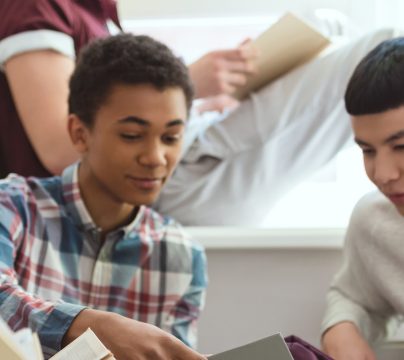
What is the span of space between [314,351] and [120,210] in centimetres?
40

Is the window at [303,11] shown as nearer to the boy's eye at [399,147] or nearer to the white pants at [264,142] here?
the white pants at [264,142]

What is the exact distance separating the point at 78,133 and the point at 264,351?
1.67 ft

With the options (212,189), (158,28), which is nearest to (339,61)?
(212,189)

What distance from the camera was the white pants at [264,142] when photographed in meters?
1.23

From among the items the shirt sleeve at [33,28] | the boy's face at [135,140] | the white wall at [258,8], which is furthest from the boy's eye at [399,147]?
the white wall at [258,8]

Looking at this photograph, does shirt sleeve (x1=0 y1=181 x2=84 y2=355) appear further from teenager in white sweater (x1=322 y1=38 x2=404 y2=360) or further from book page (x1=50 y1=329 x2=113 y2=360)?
teenager in white sweater (x1=322 y1=38 x2=404 y2=360)

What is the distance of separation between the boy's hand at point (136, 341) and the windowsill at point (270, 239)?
21.8 inches

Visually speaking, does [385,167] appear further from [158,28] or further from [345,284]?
[158,28]

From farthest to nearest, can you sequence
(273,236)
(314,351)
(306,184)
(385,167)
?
1. (306,184)
2. (273,236)
3. (385,167)
4. (314,351)

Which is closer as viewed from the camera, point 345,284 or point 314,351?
point 314,351

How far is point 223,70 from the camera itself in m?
1.19

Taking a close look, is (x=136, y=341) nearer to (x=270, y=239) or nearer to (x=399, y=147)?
(x=399, y=147)

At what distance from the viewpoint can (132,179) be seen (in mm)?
990

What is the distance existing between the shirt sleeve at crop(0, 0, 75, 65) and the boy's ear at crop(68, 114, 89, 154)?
5.5 inches
